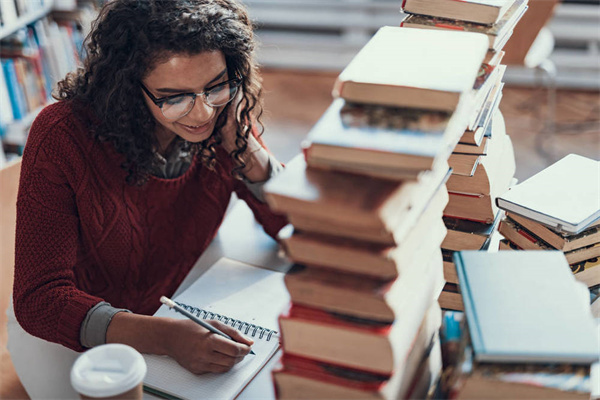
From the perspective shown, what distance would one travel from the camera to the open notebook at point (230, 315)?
1.01 metres

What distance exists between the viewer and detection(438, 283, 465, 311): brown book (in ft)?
3.75

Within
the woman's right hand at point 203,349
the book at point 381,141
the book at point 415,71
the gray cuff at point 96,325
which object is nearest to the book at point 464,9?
the book at point 415,71

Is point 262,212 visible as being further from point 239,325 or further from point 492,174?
point 492,174

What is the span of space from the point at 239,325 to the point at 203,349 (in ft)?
0.40

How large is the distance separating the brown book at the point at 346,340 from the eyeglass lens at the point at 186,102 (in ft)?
1.87

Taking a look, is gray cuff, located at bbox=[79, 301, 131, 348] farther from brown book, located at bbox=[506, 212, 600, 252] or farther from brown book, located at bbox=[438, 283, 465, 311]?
brown book, located at bbox=[506, 212, 600, 252]

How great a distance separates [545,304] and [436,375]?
0.20 meters

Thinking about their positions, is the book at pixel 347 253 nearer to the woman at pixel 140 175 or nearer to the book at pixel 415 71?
the book at pixel 415 71

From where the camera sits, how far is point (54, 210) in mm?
1223

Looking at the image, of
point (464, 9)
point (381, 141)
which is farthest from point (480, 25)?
point (381, 141)

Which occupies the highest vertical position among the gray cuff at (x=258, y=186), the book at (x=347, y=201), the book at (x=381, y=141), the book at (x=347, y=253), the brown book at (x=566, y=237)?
the book at (x=381, y=141)

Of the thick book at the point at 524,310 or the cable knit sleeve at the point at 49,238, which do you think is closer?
the thick book at the point at 524,310

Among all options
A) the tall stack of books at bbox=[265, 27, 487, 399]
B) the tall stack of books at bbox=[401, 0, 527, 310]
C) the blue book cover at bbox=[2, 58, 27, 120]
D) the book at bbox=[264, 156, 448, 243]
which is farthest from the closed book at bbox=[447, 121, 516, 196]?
the blue book cover at bbox=[2, 58, 27, 120]

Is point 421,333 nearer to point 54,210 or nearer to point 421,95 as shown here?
point 421,95
